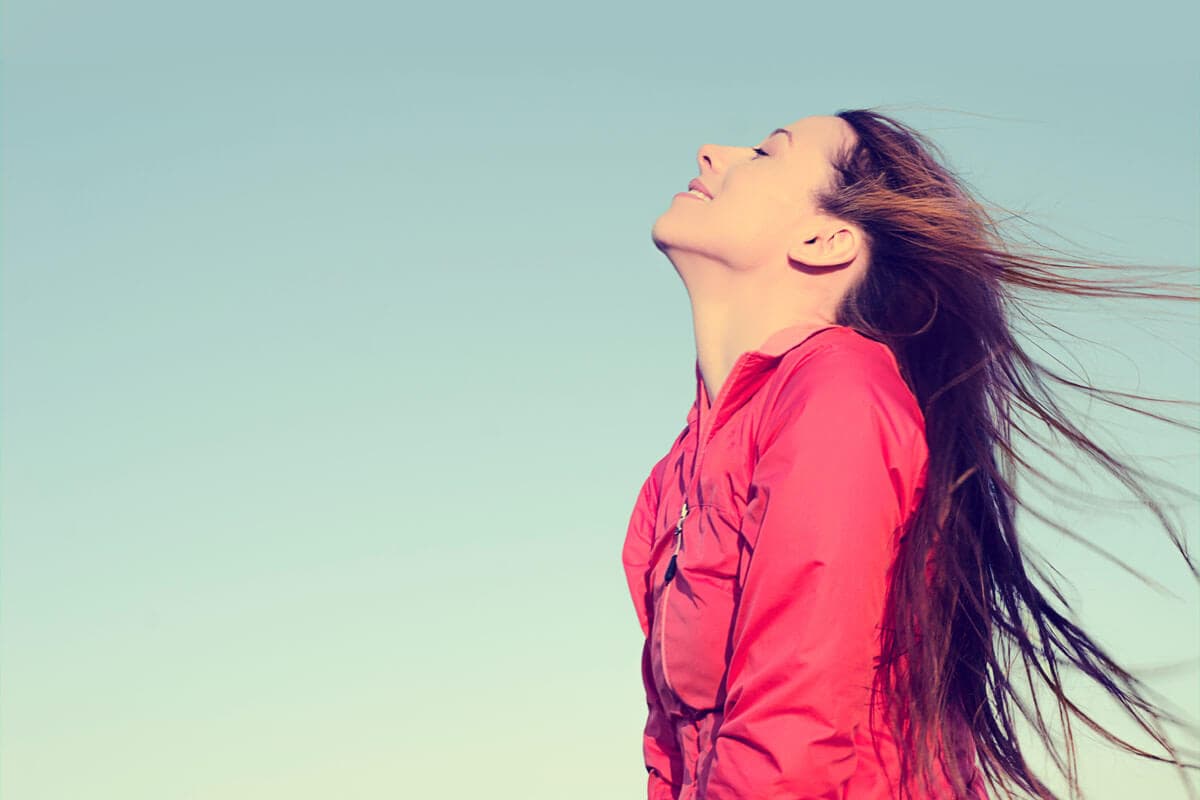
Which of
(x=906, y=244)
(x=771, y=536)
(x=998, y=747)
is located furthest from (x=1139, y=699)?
(x=906, y=244)

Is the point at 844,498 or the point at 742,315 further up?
the point at 742,315

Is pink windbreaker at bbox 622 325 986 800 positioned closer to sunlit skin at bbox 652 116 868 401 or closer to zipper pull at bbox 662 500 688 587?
zipper pull at bbox 662 500 688 587

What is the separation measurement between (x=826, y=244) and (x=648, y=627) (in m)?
1.13

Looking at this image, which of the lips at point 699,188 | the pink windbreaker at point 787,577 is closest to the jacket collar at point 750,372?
the pink windbreaker at point 787,577

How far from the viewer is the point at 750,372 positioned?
10.4 ft

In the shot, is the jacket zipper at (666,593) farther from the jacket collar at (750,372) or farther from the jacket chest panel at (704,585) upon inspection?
the jacket collar at (750,372)

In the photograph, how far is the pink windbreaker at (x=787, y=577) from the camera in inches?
102

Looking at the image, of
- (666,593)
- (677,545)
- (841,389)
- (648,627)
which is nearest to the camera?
(841,389)

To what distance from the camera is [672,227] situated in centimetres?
353

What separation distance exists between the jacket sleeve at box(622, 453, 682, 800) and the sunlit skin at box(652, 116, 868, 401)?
0.51 metres

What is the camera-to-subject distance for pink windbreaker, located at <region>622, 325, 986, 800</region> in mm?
2578

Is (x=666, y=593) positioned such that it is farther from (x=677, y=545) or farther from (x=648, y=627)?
(x=648, y=627)

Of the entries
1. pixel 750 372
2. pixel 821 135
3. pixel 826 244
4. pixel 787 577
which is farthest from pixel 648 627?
pixel 821 135

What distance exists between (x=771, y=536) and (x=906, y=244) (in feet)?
3.48
